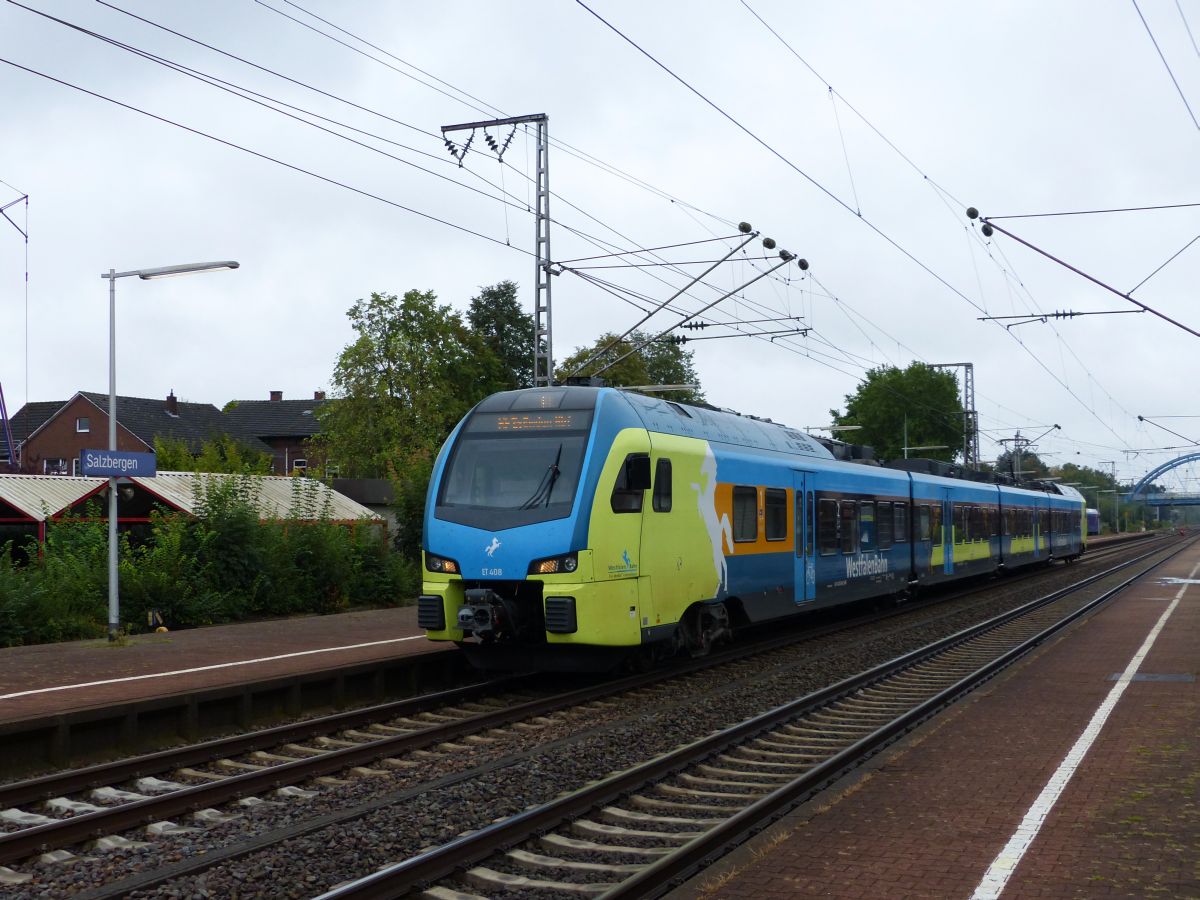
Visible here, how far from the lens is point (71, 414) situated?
68.7m

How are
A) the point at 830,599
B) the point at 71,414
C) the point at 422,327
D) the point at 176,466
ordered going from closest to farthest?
the point at 830,599 < the point at 176,466 < the point at 422,327 < the point at 71,414

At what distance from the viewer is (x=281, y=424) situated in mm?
83375

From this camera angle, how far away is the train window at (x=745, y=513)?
16.0 meters

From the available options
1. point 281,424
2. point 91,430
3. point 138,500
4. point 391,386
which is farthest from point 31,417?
point 138,500

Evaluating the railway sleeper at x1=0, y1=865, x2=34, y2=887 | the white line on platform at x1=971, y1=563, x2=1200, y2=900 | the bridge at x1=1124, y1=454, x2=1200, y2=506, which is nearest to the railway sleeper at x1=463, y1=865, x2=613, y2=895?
the white line on platform at x1=971, y1=563, x2=1200, y2=900

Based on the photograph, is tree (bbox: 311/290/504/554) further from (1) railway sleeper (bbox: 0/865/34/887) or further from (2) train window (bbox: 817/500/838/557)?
(1) railway sleeper (bbox: 0/865/34/887)

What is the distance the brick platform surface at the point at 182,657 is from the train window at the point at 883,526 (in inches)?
353

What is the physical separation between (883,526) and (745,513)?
25.9ft

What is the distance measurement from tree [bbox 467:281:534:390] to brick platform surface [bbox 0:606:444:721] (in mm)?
58063

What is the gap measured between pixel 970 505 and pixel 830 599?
1285 centimetres

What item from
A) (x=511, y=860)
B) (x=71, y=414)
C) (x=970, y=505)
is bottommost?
(x=511, y=860)

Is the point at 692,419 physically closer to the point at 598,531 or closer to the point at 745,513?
the point at 745,513

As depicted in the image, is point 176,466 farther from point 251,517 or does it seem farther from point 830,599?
point 830,599

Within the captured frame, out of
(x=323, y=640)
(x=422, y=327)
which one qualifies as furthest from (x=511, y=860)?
(x=422, y=327)
